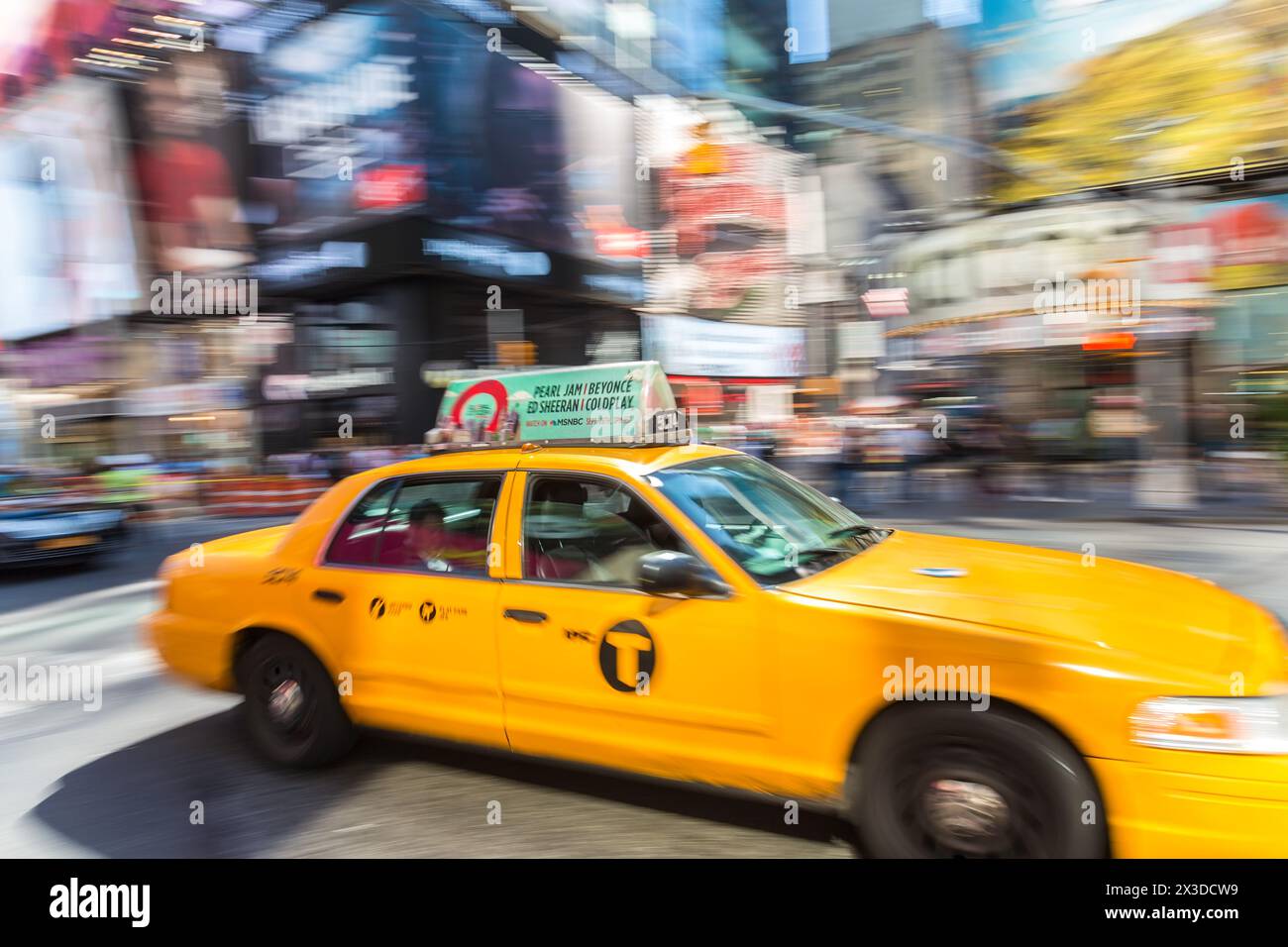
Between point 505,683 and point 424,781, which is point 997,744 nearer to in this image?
point 505,683

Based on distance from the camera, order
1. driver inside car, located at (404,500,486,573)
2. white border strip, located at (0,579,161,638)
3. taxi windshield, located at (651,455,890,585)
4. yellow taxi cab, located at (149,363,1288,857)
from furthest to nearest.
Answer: white border strip, located at (0,579,161,638), driver inside car, located at (404,500,486,573), taxi windshield, located at (651,455,890,585), yellow taxi cab, located at (149,363,1288,857)

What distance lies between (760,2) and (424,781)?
121ft

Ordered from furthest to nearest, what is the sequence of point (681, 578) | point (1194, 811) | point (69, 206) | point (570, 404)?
point (69, 206)
point (570, 404)
point (681, 578)
point (1194, 811)

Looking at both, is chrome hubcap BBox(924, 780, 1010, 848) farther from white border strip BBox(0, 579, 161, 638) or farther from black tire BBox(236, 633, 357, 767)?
white border strip BBox(0, 579, 161, 638)

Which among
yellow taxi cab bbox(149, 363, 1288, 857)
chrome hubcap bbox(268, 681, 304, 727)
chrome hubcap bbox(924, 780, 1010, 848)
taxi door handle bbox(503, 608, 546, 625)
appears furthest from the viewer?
chrome hubcap bbox(268, 681, 304, 727)

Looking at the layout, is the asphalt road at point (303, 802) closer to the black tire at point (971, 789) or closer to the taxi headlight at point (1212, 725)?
the black tire at point (971, 789)

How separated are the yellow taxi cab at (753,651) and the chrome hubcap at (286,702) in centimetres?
1

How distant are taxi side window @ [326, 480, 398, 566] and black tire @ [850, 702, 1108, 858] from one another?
234cm

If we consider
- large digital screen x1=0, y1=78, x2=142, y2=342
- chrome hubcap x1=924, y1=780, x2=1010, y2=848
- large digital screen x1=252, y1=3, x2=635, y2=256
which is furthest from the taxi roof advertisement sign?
large digital screen x1=0, y1=78, x2=142, y2=342

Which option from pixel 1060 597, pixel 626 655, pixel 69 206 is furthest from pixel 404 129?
pixel 1060 597

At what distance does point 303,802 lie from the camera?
3742 mm

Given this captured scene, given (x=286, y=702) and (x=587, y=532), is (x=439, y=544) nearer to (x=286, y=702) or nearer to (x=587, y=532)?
(x=587, y=532)

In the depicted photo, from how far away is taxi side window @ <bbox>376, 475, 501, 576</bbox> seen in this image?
3717mm

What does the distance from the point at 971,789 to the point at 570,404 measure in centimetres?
230
